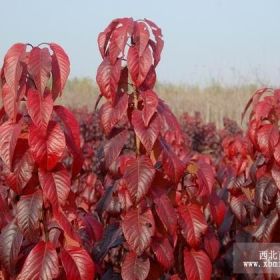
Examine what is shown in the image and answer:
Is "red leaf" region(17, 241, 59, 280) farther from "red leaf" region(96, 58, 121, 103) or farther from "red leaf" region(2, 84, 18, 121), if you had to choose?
"red leaf" region(96, 58, 121, 103)

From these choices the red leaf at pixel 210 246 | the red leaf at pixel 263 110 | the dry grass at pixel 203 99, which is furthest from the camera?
the dry grass at pixel 203 99

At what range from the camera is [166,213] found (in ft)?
6.33

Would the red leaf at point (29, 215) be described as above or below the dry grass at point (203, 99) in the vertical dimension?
above

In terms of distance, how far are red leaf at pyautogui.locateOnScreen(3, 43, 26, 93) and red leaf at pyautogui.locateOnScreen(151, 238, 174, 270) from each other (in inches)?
28.5

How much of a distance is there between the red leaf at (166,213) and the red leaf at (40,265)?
42cm

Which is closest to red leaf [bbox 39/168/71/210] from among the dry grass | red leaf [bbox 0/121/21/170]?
red leaf [bbox 0/121/21/170]

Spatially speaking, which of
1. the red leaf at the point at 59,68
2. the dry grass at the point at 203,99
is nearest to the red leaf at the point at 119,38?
the red leaf at the point at 59,68

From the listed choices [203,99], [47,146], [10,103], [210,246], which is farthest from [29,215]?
[203,99]

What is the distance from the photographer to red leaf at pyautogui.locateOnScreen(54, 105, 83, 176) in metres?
1.73

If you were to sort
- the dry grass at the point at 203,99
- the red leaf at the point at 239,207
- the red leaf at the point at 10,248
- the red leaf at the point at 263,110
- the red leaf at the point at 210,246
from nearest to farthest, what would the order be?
the red leaf at the point at 10,248 → the red leaf at the point at 210,246 → the red leaf at the point at 263,110 → the red leaf at the point at 239,207 → the dry grass at the point at 203,99

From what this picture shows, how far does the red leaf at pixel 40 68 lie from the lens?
1606mm

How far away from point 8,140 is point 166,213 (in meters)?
0.61

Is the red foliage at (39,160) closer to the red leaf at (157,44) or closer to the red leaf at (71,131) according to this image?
the red leaf at (71,131)

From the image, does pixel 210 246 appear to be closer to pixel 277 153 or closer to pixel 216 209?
pixel 216 209
